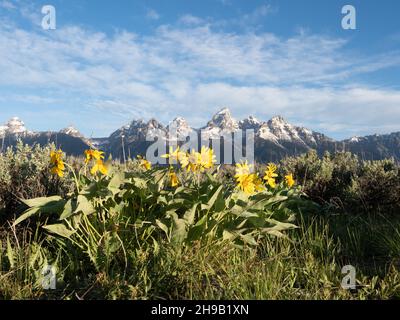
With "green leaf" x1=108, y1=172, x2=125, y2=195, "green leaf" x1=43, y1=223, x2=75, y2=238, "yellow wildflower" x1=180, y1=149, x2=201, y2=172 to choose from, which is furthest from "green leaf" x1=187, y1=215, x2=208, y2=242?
"green leaf" x1=43, y1=223, x2=75, y2=238

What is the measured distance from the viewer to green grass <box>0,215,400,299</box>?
8.54 ft

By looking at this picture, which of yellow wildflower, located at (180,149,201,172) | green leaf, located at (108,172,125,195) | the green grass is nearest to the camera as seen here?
the green grass

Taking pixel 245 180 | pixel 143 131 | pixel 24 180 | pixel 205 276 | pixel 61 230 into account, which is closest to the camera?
pixel 205 276

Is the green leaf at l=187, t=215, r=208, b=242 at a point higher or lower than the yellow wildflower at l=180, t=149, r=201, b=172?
lower

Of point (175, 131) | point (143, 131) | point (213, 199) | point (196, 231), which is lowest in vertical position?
point (196, 231)

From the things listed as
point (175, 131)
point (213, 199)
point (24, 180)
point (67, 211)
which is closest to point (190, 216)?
point (213, 199)

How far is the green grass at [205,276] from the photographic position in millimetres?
2602

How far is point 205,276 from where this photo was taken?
2861mm

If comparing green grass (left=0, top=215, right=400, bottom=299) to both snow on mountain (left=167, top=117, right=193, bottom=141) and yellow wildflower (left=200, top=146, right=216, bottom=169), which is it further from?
snow on mountain (left=167, top=117, right=193, bottom=141)

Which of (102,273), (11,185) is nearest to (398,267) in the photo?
(102,273)

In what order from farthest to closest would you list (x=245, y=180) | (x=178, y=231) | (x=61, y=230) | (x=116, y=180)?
(x=245, y=180)
(x=116, y=180)
(x=61, y=230)
(x=178, y=231)

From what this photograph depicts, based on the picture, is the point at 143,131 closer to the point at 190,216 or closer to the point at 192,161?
the point at 192,161

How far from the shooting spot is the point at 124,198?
3.55 metres
